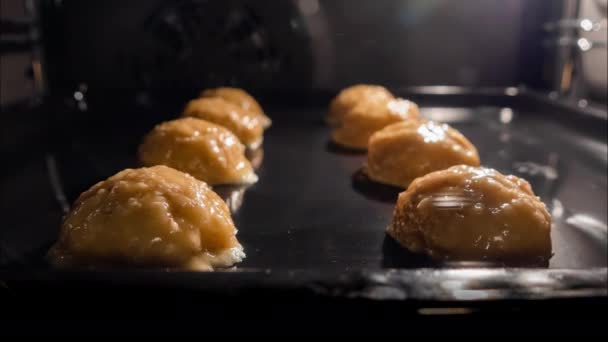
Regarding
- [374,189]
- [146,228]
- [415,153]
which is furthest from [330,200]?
[146,228]

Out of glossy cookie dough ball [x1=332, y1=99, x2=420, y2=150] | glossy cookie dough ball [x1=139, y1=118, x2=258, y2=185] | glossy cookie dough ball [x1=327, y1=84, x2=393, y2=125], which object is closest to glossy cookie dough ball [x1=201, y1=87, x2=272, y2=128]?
glossy cookie dough ball [x1=327, y1=84, x2=393, y2=125]

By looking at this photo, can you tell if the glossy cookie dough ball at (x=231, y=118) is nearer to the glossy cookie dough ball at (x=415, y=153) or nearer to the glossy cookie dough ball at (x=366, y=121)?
the glossy cookie dough ball at (x=366, y=121)

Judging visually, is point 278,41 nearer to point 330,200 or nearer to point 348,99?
point 348,99

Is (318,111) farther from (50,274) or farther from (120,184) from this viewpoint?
(50,274)

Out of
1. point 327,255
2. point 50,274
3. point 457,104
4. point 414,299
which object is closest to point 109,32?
point 457,104

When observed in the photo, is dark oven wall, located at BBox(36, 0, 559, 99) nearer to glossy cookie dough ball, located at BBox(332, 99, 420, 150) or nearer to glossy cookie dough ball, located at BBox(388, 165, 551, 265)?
glossy cookie dough ball, located at BBox(332, 99, 420, 150)

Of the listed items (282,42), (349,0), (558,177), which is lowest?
(558,177)
